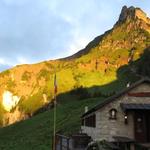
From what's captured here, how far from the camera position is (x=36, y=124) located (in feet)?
412

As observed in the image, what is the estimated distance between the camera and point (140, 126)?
51.3 meters

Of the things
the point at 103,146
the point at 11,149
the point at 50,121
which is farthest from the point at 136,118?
the point at 50,121

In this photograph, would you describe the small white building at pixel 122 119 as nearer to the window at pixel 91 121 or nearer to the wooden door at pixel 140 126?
the wooden door at pixel 140 126

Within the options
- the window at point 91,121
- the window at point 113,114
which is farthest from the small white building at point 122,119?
the window at point 91,121

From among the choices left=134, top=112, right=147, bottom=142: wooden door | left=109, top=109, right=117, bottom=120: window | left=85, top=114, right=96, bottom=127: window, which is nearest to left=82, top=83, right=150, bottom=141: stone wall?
left=109, top=109, right=117, bottom=120: window

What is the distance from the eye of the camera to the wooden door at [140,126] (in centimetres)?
5088

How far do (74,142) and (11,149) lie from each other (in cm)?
3209

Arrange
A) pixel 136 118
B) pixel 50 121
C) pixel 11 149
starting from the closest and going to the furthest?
pixel 136 118
pixel 11 149
pixel 50 121

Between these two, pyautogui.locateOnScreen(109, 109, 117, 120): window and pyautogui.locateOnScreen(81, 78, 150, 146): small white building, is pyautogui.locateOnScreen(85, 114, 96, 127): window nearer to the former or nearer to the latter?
pyautogui.locateOnScreen(81, 78, 150, 146): small white building

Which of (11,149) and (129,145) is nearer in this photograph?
(129,145)

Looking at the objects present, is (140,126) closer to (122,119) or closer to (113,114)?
(122,119)

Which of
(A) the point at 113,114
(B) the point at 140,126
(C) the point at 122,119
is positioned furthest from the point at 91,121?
(B) the point at 140,126

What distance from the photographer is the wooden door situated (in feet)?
167

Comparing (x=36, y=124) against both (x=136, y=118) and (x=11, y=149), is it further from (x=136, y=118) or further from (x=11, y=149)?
(x=136, y=118)
